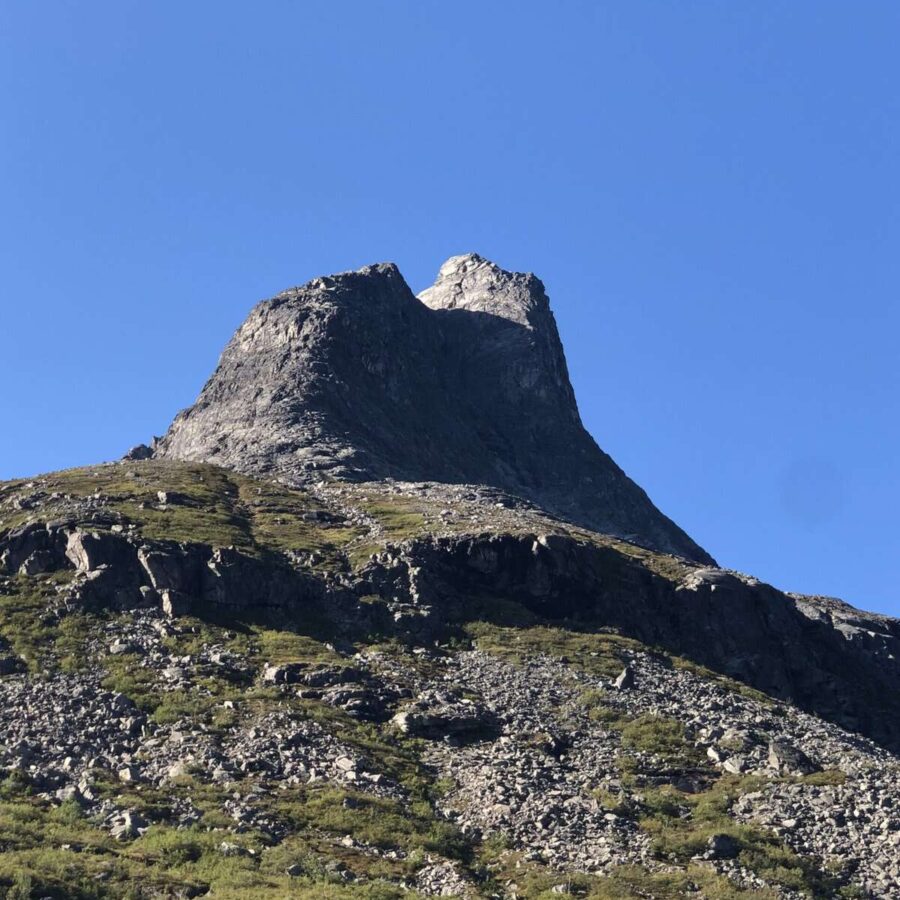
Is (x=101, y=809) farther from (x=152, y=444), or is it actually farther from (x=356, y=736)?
(x=152, y=444)

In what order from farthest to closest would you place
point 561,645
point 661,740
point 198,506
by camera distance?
point 198,506 → point 561,645 → point 661,740

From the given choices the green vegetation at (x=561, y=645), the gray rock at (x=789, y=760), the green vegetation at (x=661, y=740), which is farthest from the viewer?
the green vegetation at (x=561, y=645)

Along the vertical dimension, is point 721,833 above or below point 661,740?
below

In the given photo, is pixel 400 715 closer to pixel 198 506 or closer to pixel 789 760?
pixel 789 760

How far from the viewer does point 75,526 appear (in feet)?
299

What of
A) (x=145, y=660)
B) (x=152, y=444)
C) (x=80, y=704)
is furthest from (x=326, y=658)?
(x=152, y=444)

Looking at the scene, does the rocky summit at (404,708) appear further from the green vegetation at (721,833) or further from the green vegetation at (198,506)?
the green vegetation at (198,506)

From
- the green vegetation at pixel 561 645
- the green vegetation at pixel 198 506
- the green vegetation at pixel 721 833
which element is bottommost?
the green vegetation at pixel 721 833

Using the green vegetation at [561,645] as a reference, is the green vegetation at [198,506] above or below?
above

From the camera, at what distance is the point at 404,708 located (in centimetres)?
6919

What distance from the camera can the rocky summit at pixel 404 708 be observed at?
161ft

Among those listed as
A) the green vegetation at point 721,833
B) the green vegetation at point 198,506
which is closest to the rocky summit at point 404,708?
the green vegetation at point 721,833

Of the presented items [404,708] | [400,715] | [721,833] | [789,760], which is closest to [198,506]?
[404,708]

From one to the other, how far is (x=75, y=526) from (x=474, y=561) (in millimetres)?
29400
